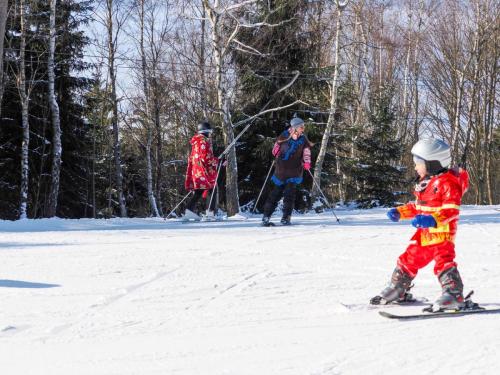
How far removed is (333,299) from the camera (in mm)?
4660

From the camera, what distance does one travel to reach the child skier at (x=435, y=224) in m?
4.17

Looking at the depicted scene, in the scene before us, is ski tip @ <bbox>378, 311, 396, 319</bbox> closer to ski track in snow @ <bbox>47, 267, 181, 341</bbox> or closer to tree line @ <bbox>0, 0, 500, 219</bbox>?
ski track in snow @ <bbox>47, 267, 181, 341</bbox>

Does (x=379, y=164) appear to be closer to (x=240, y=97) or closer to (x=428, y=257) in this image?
(x=240, y=97)

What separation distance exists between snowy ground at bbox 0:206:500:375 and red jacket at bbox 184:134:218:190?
3.15 metres

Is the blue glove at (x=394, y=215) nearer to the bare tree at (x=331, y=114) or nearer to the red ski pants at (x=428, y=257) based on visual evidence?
the red ski pants at (x=428, y=257)

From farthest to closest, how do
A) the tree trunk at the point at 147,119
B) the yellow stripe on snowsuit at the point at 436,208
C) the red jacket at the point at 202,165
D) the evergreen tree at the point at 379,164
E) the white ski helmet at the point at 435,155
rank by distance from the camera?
the tree trunk at the point at 147,119, the evergreen tree at the point at 379,164, the red jacket at the point at 202,165, the white ski helmet at the point at 435,155, the yellow stripe on snowsuit at the point at 436,208

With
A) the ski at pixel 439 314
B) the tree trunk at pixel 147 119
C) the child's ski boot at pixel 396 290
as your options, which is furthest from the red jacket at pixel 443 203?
the tree trunk at pixel 147 119

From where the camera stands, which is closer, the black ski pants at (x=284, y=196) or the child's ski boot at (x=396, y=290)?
the child's ski boot at (x=396, y=290)

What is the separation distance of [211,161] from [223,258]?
5196mm

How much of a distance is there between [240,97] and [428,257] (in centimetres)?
1637

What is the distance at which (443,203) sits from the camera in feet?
14.0

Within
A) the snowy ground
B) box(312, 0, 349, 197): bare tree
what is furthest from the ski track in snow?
box(312, 0, 349, 197): bare tree

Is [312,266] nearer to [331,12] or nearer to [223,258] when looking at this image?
[223,258]

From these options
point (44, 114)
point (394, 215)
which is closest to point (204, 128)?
point (394, 215)
